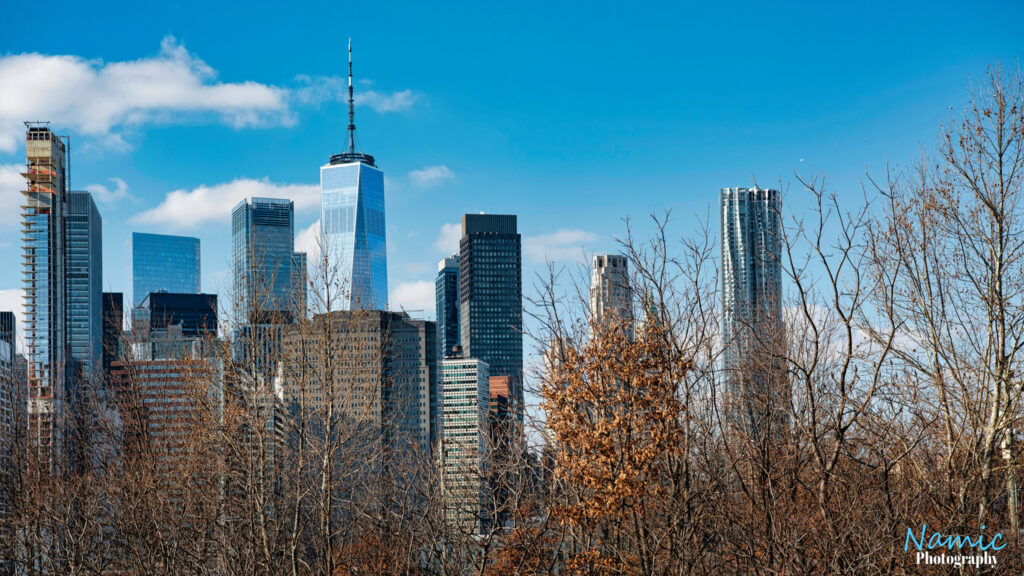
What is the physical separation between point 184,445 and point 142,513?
255 inches

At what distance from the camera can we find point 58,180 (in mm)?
170500

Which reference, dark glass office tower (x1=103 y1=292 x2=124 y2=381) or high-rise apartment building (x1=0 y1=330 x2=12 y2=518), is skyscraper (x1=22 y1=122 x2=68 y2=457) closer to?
dark glass office tower (x1=103 y1=292 x2=124 y2=381)

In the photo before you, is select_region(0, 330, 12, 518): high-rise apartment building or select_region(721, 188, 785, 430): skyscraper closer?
select_region(721, 188, 785, 430): skyscraper

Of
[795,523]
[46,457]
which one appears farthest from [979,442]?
[46,457]

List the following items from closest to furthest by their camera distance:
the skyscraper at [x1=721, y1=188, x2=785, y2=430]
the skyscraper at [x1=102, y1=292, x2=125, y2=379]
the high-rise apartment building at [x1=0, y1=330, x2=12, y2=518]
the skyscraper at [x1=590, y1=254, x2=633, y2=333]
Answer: the skyscraper at [x1=721, y1=188, x2=785, y2=430] → the skyscraper at [x1=590, y1=254, x2=633, y2=333] → the high-rise apartment building at [x1=0, y1=330, x2=12, y2=518] → the skyscraper at [x1=102, y1=292, x2=125, y2=379]

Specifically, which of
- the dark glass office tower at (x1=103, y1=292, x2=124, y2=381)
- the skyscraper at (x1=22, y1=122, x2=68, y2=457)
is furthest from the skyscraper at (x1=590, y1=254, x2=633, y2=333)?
the skyscraper at (x1=22, y1=122, x2=68, y2=457)

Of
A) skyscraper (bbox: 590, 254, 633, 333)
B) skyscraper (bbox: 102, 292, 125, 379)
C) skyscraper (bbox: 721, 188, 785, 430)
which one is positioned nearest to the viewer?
skyscraper (bbox: 721, 188, 785, 430)

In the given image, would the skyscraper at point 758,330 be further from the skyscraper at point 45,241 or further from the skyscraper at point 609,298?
the skyscraper at point 45,241

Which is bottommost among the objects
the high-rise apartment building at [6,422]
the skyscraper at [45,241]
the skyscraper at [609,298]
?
the high-rise apartment building at [6,422]

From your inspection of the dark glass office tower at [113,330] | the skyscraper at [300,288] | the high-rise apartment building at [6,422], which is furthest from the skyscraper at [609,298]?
the high-rise apartment building at [6,422]

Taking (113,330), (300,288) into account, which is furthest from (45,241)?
(300,288)

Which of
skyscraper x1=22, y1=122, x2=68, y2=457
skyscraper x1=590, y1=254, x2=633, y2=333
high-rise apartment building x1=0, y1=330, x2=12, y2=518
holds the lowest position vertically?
high-rise apartment building x1=0, y1=330, x2=12, y2=518

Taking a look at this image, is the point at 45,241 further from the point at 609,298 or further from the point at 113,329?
the point at 609,298

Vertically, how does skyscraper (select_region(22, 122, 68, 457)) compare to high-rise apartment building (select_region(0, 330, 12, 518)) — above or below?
above
